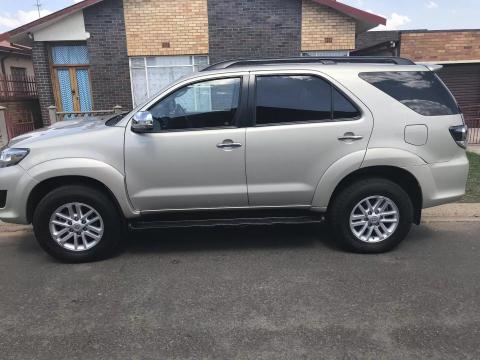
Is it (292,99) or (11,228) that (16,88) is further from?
(292,99)

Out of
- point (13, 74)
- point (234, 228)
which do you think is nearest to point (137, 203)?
point (234, 228)

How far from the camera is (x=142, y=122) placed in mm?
4172

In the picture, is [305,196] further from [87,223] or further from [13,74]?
[13,74]

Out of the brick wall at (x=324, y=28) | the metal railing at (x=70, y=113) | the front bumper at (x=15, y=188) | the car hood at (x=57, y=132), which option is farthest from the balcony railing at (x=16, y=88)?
the front bumper at (x=15, y=188)

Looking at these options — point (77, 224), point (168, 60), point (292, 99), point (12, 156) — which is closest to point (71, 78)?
point (168, 60)

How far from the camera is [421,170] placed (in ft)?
14.4

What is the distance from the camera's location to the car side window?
4.33 metres

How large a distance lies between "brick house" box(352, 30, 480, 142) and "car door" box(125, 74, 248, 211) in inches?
523

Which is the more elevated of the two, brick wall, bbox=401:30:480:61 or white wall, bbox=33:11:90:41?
white wall, bbox=33:11:90:41

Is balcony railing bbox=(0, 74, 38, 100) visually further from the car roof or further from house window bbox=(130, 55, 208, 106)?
the car roof

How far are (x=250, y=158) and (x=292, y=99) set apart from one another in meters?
0.72

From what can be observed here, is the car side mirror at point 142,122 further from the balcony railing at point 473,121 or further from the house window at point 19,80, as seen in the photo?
the house window at point 19,80

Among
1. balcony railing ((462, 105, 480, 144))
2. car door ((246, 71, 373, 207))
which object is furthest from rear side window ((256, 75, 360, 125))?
balcony railing ((462, 105, 480, 144))

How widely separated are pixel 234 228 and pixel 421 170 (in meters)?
2.24
